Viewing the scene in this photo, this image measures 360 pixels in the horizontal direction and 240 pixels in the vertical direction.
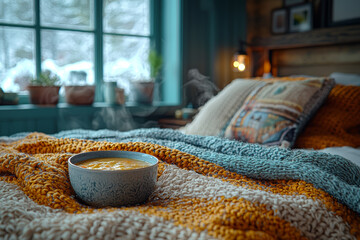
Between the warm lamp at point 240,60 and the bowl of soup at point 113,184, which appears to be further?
the warm lamp at point 240,60

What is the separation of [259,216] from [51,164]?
0.46 metres

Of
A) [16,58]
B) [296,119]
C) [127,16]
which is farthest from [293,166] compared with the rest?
[127,16]

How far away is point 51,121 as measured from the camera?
7.55ft

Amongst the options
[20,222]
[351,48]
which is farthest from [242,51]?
[20,222]

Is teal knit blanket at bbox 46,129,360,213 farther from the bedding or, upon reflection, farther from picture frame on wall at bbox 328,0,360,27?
picture frame on wall at bbox 328,0,360,27

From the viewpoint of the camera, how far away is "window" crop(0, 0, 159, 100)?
91.8 inches

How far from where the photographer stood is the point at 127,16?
2.87 meters

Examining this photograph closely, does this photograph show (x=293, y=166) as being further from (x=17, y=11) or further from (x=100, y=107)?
(x=17, y=11)

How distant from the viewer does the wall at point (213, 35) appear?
2916 mm

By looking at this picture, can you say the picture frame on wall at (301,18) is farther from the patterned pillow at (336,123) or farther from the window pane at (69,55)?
the window pane at (69,55)

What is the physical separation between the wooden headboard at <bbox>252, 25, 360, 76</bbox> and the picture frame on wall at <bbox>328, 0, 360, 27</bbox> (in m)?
0.09

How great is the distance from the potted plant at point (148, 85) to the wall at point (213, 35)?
26cm

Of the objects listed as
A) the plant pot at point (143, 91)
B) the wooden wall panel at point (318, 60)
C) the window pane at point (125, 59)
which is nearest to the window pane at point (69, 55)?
the window pane at point (125, 59)

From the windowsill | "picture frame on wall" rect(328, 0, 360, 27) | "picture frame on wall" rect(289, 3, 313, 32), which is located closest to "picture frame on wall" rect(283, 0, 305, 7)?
"picture frame on wall" rect(289, 3, 313, 32)
